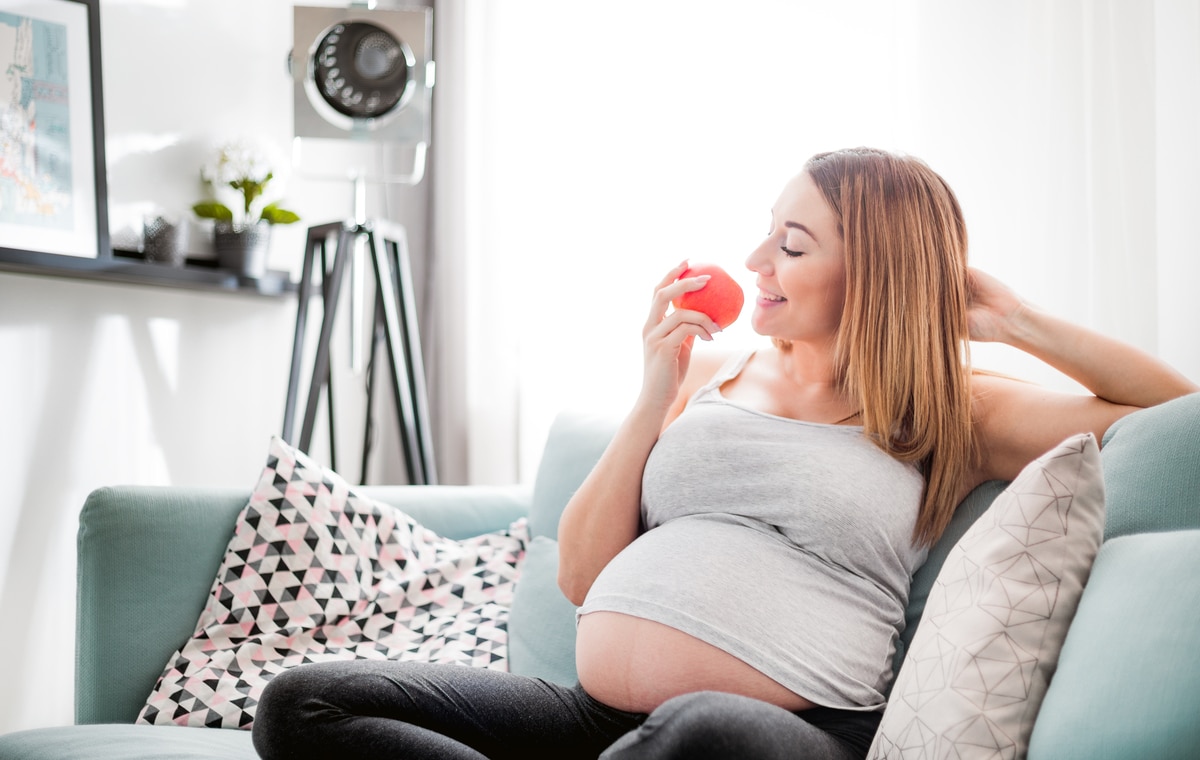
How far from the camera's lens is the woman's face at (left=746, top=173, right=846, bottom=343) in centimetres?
134

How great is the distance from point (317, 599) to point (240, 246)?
1.19m

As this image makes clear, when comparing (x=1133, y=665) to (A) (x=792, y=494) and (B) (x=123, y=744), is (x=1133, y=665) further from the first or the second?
(B) (x=123, y=744)

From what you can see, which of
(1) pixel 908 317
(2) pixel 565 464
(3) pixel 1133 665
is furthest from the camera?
(2) pixel 565 464

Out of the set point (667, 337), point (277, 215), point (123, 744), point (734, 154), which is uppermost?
point (734, 154)

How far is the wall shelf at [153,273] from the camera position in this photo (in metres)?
2.14

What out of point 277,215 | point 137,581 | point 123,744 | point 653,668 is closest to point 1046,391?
point 653,668

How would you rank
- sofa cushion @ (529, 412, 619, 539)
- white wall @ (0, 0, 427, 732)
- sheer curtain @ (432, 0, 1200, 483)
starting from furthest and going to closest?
white wall @ (0, 0, 427, 732) < sofa cushion @ (529, 412, 619, 539) < sheer curtain @ (432, 0, 1200, 483)

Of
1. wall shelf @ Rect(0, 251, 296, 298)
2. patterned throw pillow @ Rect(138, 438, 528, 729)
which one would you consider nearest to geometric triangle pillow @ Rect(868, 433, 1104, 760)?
patterned throw pillow @ Rect(138, 438, 528, 729)

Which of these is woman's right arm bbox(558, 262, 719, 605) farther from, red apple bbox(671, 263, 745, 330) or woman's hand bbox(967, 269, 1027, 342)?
woman's hand bbox(967, 269, 1027, 342)

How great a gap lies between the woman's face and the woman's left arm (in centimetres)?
19

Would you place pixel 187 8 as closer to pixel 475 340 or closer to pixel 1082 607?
pixel 475 340

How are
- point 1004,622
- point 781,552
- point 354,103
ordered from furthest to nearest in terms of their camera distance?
1. point 354,103
2. point 781,552
3. point 1004,622

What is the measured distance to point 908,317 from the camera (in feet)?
4.30

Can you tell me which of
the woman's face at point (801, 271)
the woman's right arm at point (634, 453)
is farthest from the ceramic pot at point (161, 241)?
the woman's face at point (801, 271)
